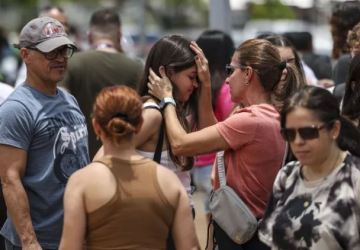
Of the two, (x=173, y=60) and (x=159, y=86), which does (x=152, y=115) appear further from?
(x=173, y=60)

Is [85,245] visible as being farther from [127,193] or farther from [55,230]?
[55,230]

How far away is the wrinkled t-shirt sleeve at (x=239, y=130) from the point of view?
514cm

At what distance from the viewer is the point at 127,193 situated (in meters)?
4.36

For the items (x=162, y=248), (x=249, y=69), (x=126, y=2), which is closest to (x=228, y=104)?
(x=249, y=69)

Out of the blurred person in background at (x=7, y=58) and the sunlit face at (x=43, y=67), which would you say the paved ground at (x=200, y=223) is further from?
the blurred person in background at (x=7, y=58)

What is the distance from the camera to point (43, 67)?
547 centimetres

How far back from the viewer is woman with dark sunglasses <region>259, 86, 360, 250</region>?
4281 millimetres

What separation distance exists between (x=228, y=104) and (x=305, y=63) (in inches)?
68.5

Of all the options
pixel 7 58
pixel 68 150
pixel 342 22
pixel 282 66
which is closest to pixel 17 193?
pixel 68 150

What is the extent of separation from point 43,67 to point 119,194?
4.39ft

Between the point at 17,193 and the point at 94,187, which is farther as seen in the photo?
the point at 17,193

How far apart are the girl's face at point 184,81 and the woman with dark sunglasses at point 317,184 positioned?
3.34 feet

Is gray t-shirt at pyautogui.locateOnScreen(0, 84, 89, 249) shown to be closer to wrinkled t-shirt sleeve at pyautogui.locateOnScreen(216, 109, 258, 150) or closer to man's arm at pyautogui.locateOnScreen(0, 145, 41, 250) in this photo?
man's arm at pyautogui.locateOnScreen(0, 145, 41, 250)

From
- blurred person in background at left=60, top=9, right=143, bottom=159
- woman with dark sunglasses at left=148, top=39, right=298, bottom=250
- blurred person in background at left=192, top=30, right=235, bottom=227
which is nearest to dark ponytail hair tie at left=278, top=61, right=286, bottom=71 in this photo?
woman with dark sunglasses at left=148, top=39, right=298, bottom=250
